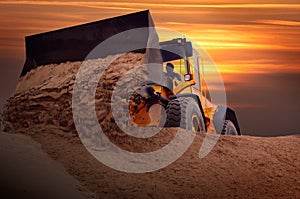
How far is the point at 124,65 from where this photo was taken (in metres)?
9.06

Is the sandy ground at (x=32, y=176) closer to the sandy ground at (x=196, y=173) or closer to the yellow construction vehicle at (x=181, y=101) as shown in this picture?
the sandy ground at (x=196, y=173)

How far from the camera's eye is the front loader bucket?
9414mm

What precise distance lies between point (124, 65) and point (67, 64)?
5.69ft

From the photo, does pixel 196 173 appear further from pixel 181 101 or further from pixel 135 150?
pixel 181 101

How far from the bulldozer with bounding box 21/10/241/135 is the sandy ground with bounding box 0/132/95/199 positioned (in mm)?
1703

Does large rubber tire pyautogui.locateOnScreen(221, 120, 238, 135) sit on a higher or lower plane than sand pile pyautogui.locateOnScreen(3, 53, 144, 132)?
lower

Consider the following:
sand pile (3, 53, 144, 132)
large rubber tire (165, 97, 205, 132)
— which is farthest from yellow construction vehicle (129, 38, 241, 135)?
sand pile (3, 53, 144, 132)

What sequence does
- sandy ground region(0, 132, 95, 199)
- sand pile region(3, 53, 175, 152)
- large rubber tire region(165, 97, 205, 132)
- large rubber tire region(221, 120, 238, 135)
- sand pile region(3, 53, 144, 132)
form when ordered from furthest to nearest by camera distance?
large rubber tire region(221, 120, 238, 135)
large rubber tire region(165, 97, 205, 132)
sand pile region(3, 53, 144, 132)
sand pile region(3, 53, 175, 152)
sandy ground region(0, 132, 95, 199)

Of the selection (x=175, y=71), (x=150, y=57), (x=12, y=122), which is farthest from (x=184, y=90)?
(x=12, y=122)

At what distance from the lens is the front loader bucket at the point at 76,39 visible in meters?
9.41

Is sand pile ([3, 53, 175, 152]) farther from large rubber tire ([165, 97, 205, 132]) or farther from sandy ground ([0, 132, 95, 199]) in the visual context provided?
sandy ground ([0, 132, 95, 199])

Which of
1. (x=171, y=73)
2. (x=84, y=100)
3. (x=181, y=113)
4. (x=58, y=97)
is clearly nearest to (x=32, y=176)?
(x=84, y=100)

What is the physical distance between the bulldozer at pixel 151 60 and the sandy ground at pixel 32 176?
170 cm

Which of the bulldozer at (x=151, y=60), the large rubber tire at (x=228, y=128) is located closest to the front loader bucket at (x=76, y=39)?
the bulldozer at (x=151, y=60)
